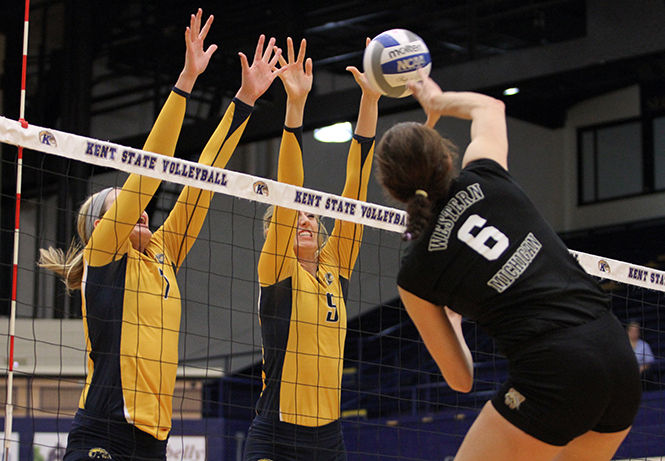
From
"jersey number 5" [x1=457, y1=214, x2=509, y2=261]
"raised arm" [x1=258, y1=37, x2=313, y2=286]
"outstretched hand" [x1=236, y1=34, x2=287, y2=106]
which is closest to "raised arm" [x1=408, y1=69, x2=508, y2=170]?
Result: "jersey number 5" [x1=457, y1=214, x2=509, y2=261]

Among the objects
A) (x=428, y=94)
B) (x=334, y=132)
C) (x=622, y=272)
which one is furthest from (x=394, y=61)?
(x=334, y=132)

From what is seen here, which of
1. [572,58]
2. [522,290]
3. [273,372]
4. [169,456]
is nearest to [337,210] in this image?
[273,372]

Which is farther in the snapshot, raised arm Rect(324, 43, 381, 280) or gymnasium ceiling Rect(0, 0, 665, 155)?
gymnasium ceiling Rect(0, 0, 665, 155)

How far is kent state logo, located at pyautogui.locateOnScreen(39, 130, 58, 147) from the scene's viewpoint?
404cm

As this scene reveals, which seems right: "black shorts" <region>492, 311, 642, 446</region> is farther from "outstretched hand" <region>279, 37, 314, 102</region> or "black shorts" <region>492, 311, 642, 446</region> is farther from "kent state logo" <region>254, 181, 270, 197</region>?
"outstretched hand" <region>279, 37, 314, 102</region>

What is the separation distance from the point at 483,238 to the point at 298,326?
1851mm

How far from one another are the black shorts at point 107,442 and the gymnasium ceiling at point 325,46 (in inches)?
345

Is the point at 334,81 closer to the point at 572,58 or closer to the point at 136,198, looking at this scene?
the point at 572,58

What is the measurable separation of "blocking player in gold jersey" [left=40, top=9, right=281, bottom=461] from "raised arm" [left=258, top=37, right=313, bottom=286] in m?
0.38

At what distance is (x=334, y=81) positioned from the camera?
1548 centimetres

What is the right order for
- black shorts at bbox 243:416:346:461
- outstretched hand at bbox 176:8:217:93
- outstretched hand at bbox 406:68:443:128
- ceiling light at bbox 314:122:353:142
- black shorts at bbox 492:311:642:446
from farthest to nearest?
ceiling light at bbox 314:122:353:142, outstretched hand at bbox 176:8:217:93, black shorts at bbox 243:416:346:461, outstretched hand at bbox 406:68:443:128, black shorts at bbox 492:311:642:446

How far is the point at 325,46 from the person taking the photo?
14.5 m

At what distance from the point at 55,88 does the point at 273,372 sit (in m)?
11.9

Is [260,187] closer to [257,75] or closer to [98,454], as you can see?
[257,75]
